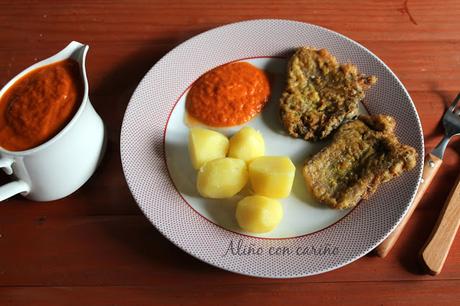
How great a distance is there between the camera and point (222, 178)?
1.84 m

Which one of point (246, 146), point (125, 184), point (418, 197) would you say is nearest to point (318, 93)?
point (246, 146)

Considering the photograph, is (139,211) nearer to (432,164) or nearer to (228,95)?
(228,95)

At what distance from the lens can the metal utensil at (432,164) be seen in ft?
6.16

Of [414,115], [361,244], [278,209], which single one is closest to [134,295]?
[278,209]

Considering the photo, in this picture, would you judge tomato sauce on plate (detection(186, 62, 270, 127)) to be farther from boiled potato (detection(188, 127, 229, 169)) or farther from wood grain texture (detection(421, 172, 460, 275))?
wood grain texture (detection(421, 172, 460, 275))

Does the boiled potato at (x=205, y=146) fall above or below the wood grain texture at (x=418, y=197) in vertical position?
above

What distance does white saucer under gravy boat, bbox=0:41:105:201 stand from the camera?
1728 millimetres

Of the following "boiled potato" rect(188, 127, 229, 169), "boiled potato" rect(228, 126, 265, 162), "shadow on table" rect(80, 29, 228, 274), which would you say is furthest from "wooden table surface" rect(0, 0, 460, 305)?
"boiled potato" rect(228, 126, 265, 162)

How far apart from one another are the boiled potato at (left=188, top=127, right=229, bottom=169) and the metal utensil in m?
0.78

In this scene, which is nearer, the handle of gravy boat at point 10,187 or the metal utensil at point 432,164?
the handle of gravy boat at point 10,187

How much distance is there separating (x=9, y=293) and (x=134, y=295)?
49 cm

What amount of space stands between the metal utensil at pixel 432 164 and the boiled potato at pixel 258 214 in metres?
0.46

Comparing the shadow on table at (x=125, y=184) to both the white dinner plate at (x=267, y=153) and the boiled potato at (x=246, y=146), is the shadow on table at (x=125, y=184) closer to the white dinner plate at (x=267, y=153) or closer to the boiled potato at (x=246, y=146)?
the white dinner plate at (x=267, y=153)

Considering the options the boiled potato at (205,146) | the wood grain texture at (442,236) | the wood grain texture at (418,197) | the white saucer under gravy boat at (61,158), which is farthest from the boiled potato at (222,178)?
the wood grain texture at (442,236)
